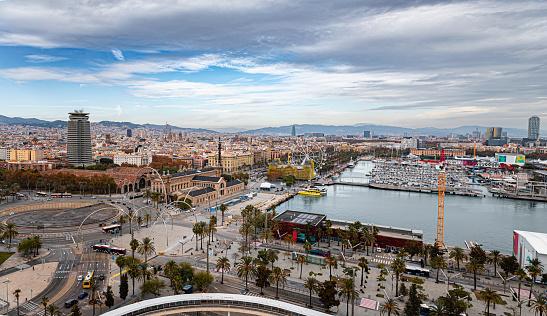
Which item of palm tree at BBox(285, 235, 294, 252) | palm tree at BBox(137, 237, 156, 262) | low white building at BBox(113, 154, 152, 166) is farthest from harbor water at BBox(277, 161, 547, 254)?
low white building at BBox(113, 154, 152, 166)

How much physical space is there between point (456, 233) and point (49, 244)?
45.4 meters

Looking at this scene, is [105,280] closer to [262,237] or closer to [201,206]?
[262,237]

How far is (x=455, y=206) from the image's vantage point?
55812mm

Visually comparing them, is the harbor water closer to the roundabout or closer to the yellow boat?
the yellow boat

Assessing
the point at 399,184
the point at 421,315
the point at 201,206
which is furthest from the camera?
the point at 399,184

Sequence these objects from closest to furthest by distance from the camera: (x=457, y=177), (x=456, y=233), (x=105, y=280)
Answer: (x=105, y=280) → (x=456, y=233) → (x=457, y=177)

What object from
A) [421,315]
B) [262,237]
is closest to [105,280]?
[262,237]

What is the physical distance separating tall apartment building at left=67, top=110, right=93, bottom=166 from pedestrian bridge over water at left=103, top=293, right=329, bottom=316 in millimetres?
86342

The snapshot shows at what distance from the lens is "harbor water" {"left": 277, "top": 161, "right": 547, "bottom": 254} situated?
38938 mm

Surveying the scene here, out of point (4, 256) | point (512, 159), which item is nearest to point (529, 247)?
point (4, 256)

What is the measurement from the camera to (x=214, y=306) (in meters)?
15.6

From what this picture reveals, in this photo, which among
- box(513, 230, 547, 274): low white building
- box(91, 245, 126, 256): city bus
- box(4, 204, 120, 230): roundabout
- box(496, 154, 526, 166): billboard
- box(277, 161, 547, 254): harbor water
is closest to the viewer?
box(513, 230, 547, 274): low white building

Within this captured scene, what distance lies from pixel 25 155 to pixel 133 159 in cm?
3095

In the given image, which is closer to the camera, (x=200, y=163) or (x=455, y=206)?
(x=455, y=206)
